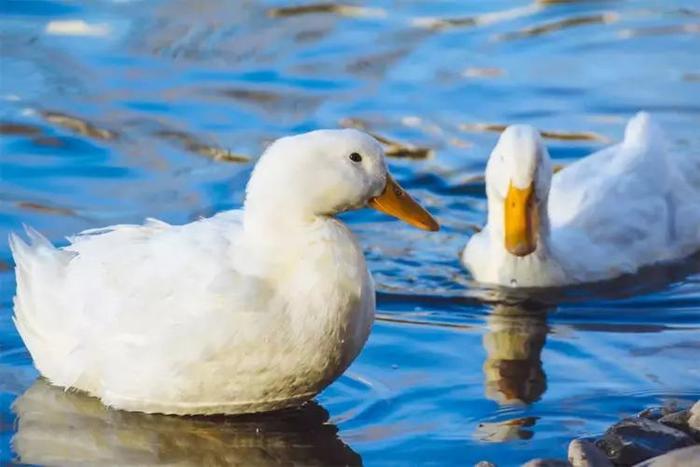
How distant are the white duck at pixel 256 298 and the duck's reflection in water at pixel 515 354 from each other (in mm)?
911

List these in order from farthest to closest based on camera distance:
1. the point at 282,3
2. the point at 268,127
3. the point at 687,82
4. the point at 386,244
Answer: the point at 282,3 < the point at 687,82 < the point at 268,127 < the point at 386,244

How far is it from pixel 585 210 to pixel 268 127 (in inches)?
104

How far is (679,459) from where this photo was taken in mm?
6379

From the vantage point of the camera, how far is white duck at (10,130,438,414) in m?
7.05

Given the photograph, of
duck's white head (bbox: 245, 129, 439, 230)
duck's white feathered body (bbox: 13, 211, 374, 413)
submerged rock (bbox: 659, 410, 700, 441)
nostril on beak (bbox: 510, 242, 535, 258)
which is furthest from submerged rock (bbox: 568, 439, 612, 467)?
nostril on beak (bbox: 510, 242, 535, 258)

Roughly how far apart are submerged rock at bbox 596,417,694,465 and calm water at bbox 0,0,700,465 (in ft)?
0.72

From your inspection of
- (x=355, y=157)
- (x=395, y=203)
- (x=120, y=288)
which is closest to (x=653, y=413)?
(x=395, y=203)

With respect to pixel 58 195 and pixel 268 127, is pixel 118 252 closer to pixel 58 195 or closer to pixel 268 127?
pixel 58 195

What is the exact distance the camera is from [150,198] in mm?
10461

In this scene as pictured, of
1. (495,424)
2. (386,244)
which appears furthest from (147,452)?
(386,244)

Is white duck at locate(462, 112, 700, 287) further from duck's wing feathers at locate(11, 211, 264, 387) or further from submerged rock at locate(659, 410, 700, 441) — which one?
submerged rock at locate(659, 410, 700, 441)

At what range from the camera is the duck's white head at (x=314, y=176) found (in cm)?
707

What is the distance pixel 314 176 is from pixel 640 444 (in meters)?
1.63

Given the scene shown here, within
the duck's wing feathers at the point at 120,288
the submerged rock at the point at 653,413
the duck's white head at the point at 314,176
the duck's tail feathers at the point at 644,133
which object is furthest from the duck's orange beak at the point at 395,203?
the duck's tail feathers at the point at 644,133
